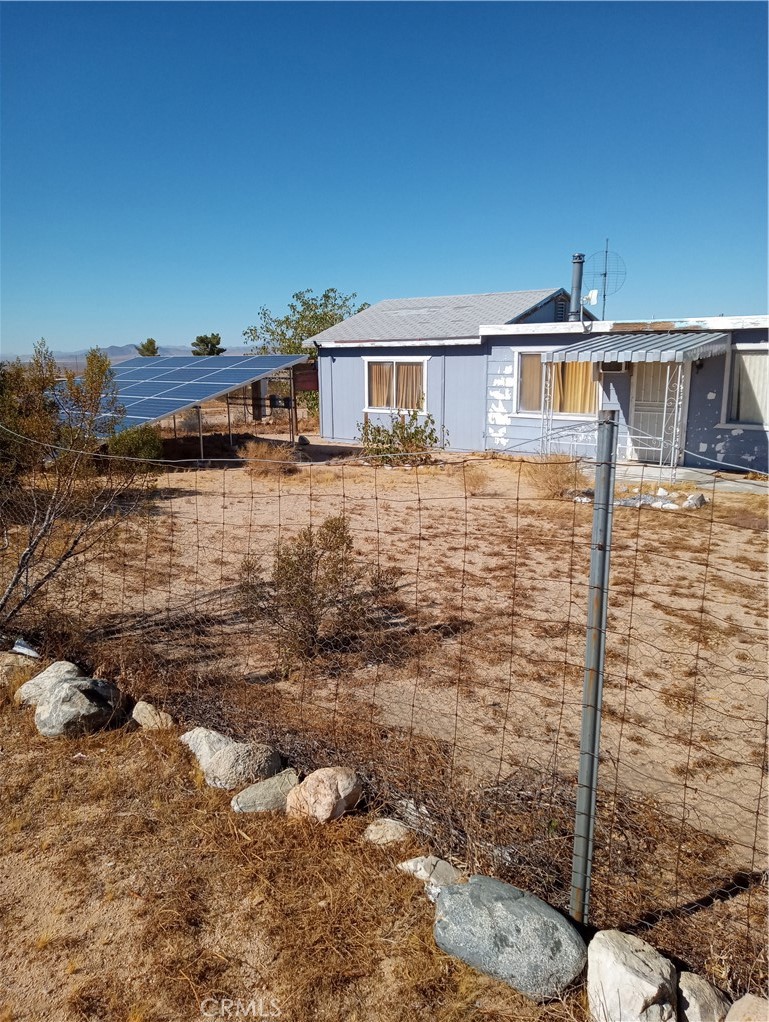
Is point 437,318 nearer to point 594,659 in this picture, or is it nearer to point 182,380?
point 182,380

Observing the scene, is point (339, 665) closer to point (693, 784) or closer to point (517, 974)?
point (693, 784)

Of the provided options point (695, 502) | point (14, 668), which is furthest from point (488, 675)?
point (695, 502)

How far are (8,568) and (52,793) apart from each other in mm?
2775

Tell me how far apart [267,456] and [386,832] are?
13.0 metres


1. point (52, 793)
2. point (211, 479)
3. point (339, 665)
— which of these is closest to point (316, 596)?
point (339, 665)

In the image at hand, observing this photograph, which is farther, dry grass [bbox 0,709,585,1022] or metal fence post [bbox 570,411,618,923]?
metal fence post [bbox 570,411,618,923]

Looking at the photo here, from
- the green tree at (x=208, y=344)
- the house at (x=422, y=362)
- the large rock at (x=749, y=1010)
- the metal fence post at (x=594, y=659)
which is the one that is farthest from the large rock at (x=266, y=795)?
the green tree at (x=208, y=344)

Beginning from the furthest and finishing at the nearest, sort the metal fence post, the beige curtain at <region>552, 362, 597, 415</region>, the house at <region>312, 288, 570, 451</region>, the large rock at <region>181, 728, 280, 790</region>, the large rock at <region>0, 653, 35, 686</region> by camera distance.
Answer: the house at <region>312, 288, 570, 451</region> < the beige curtain at <region>552, 362, 597, 415</region> < the large rock at <region>0, 653, 35, 686</region> < the large rock at <region>181, 728, 280, 790</region> < the metal fence post

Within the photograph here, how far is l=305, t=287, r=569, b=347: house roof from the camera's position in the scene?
16656 mm

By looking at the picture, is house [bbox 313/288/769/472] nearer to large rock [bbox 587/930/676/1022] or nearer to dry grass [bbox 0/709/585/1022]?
dry grass [bbox 0/709/585/1022]

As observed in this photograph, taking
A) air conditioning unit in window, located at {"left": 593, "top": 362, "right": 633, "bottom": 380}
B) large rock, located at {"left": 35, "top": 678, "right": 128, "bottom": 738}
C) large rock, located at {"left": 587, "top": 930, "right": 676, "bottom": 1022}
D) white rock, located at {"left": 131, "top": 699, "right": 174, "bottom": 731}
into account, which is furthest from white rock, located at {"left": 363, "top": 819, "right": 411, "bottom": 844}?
air conditioning unit in window, located at {"left": 593, "top": 362, "right": 633, "bottom": 380}

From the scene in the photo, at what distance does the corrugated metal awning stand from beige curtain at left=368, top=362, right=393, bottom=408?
14.6 feet

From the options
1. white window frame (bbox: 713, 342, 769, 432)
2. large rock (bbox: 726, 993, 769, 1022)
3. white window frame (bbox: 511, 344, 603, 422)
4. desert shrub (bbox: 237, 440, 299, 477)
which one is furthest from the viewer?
white window frame (bbox: 511, 344, 603, 422)

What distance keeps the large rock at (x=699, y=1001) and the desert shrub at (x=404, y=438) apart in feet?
40.7
